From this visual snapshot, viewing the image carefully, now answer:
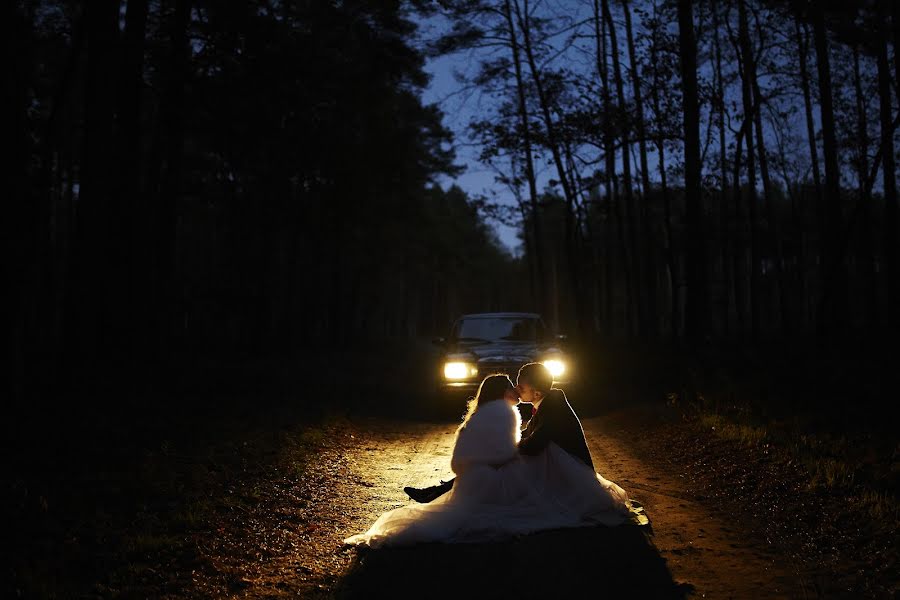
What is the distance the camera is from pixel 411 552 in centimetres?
543

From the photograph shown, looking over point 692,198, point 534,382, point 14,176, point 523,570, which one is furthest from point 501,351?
point 523,570

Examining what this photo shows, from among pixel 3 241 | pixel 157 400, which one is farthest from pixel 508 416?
pixel 157 400

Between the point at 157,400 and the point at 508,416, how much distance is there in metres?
8.77

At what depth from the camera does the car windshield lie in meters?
14.9

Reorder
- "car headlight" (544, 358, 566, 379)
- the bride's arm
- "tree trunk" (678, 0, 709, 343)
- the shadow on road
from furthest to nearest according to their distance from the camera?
"tree trunk" (678, 0, 709, 343)
"car headlight" (544, 358, 566, 379)
the bride's arm
the shadow on road

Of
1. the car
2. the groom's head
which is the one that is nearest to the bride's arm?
the groom's head

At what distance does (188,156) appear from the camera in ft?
96.3

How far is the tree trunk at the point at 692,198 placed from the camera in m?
16.7

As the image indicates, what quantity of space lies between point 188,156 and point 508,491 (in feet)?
87.8

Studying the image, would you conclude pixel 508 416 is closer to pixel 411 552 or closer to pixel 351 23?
pixel 411 552

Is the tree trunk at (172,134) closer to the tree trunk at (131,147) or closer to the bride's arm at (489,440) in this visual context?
the tree trunk at (131,147)

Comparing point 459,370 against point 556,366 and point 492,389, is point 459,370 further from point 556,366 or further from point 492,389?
point 492,389

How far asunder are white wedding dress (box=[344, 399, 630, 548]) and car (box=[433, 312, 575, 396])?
702 centimetres

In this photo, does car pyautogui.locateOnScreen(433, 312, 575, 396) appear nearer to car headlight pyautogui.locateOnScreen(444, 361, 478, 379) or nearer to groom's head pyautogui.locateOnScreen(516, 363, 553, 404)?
car headlight pyautogui.locateOnScreen(444, 361, 478, 379)
